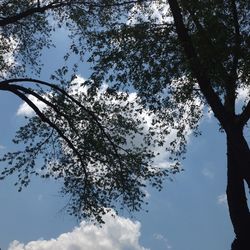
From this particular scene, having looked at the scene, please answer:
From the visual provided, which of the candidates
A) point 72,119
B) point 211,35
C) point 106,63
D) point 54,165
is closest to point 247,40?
point 211,35

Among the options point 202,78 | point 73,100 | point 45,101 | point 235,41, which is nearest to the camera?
point 202,78

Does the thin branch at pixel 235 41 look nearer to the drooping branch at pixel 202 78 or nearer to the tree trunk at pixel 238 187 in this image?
the drooping branch at pixel 202 78

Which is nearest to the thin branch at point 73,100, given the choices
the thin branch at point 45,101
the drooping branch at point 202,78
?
the thin branch at point 45,101

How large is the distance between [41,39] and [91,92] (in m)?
6.63

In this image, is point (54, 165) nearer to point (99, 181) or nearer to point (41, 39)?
point (99, 181)

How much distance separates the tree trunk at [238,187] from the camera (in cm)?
1722

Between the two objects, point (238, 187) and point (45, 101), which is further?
point (45, 101)

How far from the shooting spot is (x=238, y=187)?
1836cm

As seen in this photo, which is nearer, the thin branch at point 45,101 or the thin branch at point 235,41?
the thin branch at point 235,41

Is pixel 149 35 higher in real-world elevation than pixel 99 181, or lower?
higher

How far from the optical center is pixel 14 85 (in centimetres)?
2125

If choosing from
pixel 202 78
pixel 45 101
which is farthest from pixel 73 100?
pixel 202 78

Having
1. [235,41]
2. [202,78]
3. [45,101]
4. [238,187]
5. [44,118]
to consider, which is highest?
[45,101]

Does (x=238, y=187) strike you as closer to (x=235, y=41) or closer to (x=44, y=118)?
(x=235, y=41)
